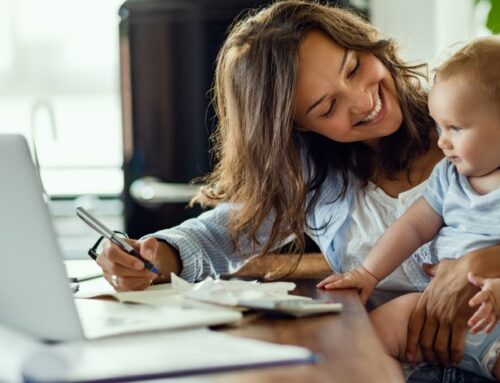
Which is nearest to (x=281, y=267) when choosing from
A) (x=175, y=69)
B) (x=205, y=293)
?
(x=205, y=293)

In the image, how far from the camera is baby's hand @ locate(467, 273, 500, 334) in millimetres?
1447

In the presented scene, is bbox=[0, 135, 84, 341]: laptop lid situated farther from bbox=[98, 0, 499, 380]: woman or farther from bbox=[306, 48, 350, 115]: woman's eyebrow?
bbox=[306, 48, 350, 115]: woman's eyebrow

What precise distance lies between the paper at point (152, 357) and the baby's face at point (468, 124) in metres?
0.74

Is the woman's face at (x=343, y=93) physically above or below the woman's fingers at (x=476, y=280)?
above

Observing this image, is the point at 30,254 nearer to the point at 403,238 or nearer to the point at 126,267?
the point at 126,267

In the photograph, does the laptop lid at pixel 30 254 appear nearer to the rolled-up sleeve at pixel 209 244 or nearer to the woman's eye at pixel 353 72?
the rolled-up sleeve at pixel 209 244

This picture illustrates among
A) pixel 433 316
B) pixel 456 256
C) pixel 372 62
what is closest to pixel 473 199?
pixel 456 256

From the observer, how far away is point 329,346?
109cm

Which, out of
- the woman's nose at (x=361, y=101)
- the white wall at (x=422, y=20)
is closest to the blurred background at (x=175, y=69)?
the white wall at (x=422, y=20)

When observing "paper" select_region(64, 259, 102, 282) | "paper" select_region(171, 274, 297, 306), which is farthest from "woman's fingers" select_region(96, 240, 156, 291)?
"paper" select_region(64, 259, 102, 282)

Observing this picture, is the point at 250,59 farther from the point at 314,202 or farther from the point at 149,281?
the point at 149,281

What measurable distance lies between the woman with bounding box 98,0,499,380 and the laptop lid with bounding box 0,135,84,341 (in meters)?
0.75

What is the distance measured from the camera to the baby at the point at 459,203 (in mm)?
1586

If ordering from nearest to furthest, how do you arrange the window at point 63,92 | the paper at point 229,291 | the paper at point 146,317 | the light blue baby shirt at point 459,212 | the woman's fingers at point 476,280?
the paper at point 146,317
the paper at point 229,291
the woman's fingers at point 476,280
the light blue baby shirt at point 459,212
the window at point 63,92
